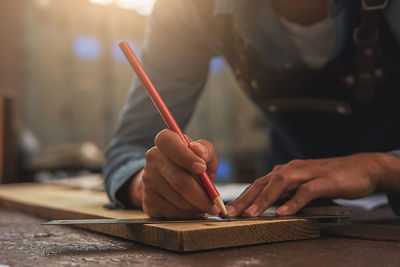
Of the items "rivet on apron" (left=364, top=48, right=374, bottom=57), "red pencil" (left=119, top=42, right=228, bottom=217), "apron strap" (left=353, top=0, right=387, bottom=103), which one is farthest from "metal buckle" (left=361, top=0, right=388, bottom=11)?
"red pencil" (left=119, top=42, right=228, bottom=217)

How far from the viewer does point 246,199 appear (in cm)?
64

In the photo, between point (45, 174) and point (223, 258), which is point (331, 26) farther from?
point (45, 174)

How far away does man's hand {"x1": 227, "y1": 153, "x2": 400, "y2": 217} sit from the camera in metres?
0.63

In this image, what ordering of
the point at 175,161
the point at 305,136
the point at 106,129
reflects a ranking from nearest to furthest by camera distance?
the point at 175,161 < the point at 305,136 < the point at 106,129

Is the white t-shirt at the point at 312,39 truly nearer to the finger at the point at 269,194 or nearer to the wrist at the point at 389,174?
the wrist at the point at 389,174

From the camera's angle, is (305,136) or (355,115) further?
(305,136)

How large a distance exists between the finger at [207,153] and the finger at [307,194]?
12 cm

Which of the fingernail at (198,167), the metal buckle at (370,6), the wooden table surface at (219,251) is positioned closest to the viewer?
the wooden table surface at (219,251)

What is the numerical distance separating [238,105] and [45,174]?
5.14 m

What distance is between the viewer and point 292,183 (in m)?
0.65

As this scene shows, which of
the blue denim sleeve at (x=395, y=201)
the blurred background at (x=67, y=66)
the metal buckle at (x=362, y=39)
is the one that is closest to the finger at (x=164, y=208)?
the blue denim sleeve at (x=395, y=201)

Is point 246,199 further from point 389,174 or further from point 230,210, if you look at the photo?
point 389,174

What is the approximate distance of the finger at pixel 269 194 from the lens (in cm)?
61

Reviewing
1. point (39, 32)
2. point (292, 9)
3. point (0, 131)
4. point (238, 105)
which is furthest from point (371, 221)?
point (238, 105)
